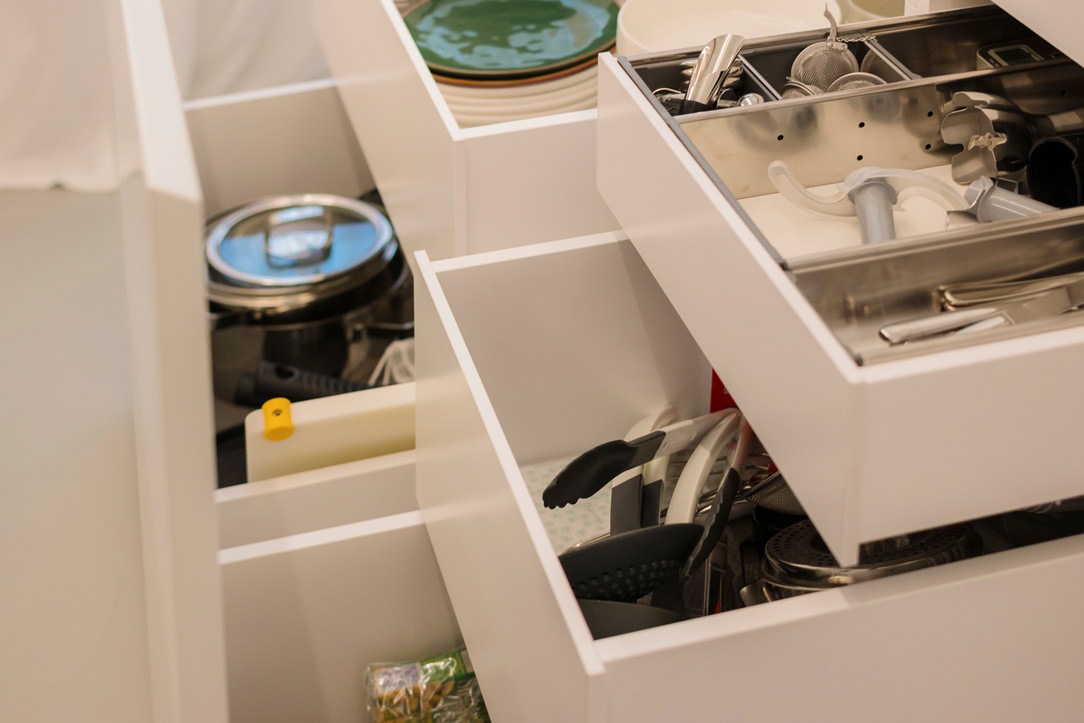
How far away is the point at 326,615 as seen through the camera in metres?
0.94

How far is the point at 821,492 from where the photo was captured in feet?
1.87

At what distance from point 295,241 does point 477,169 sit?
1.79 feet

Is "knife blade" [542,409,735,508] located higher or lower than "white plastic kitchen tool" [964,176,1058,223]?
lower

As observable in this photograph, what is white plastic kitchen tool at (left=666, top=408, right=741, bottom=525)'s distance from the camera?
835 millimetres

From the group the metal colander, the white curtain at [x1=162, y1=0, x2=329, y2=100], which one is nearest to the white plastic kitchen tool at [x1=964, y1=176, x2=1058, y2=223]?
the metal colander

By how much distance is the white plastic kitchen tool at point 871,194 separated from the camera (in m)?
0.71

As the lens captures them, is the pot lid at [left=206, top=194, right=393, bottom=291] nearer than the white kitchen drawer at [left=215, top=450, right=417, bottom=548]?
No

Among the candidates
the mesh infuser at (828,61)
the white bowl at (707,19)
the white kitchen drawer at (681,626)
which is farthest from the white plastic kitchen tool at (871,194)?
the white bowl at (707,19)

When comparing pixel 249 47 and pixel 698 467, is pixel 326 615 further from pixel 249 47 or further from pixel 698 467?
pixel 249 47

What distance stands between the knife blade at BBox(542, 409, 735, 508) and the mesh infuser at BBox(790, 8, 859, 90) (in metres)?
0.28

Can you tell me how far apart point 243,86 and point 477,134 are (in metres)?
1.06

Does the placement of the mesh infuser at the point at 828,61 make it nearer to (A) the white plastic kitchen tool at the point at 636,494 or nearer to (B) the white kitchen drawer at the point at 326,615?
(A) the white plastic kitchen tool at the point at 636,494

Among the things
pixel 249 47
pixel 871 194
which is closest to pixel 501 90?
pixel 871 194

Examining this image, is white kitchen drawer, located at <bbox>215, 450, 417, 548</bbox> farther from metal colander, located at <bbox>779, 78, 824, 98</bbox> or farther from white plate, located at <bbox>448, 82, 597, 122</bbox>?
metal colander, located at <bbox>779, 78, 824, 98</bbox>
